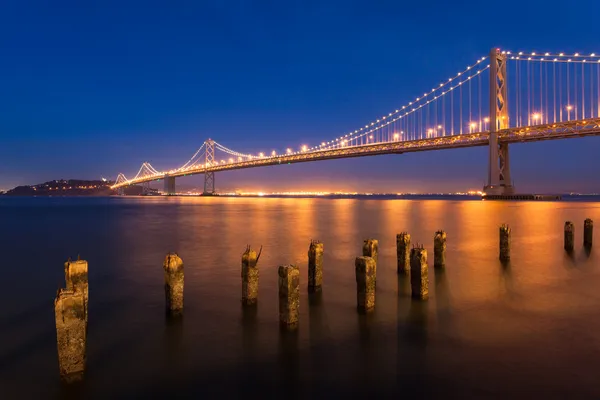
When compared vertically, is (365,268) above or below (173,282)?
above

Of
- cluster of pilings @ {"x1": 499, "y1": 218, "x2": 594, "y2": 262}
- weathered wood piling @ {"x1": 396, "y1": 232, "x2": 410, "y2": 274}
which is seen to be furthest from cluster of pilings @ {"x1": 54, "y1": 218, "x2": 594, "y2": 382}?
cluster of pilings @ {"x1": 499, "y1": 218, "x2": 594, "y2": 262}

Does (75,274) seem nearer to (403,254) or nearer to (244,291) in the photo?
(244,291)

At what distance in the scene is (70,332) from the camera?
3.95 meters

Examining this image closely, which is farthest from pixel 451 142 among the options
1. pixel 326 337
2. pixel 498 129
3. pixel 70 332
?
pixel 70 332


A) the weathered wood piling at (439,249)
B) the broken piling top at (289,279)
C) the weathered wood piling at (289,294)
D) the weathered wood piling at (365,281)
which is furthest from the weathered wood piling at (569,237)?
the broken piling top at (289,279)

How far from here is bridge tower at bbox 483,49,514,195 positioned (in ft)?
157

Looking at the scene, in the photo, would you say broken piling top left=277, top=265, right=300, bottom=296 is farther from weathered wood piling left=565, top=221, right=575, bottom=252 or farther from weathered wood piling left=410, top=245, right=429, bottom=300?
weathered wood piling left=565, top=221, right=575, bottom=252

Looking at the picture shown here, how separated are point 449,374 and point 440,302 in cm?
263

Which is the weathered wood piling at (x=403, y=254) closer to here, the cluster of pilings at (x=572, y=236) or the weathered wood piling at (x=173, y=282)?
the weathered wood piling at (x=173, y=282)

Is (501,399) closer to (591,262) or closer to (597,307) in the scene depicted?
(597,307)

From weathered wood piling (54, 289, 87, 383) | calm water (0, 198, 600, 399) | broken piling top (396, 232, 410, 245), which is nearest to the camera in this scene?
weathered wood piling (54, 289, 87, 383)

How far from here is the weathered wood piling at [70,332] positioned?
3.86 meters

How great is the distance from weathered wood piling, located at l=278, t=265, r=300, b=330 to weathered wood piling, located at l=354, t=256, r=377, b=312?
1.08m

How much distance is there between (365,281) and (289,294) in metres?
1.33
